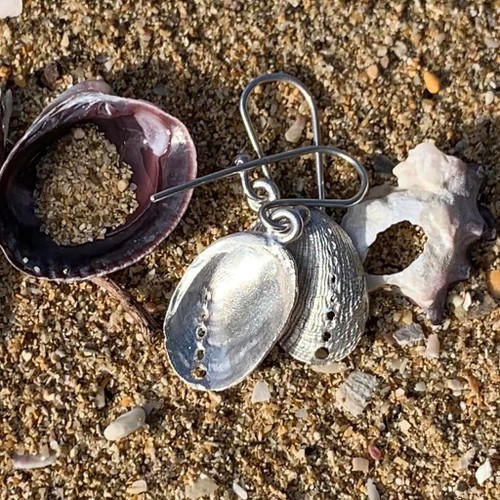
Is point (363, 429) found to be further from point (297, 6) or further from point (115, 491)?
point (297, 6)

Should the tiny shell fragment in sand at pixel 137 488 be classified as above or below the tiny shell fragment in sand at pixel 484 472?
above

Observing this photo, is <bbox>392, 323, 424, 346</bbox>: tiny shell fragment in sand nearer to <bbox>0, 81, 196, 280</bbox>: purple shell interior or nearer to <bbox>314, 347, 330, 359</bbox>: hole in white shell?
<bbox>314, 347, 330, 359</bbox>: hole in white shell

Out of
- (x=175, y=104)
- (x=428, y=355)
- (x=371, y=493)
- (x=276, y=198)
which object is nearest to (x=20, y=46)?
(x=175, y=104)

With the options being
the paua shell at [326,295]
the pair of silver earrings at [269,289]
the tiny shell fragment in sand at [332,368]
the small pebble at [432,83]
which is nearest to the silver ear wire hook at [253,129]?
the pair of silver earrings at [269,289]

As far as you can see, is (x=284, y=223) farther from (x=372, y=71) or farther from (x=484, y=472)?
(x=484, y=472)

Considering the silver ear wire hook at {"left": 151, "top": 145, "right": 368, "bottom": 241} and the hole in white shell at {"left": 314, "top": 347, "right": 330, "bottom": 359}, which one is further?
the hole in white shell at {"left": 314, "top": 347, "right": 330, "bottom": 359}

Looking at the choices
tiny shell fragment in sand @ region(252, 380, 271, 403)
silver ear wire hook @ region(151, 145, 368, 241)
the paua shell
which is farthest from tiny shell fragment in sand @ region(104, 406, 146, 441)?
silver ear wire hook @ region(151, 145, 368, 241)

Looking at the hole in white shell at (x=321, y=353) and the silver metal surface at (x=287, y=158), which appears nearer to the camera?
the silver metal surface at (x=287, y=158)

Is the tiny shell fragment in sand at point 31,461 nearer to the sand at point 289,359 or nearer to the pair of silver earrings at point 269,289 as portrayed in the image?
the sand at point 289,359
